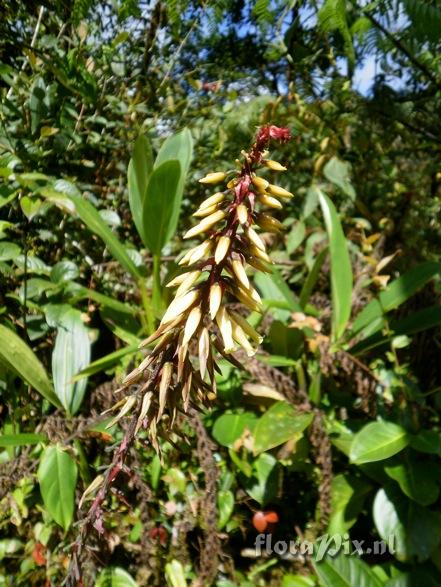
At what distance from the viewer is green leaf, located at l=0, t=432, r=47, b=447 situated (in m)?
1.31

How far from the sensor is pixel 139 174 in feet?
5.83

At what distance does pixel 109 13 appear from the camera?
242 cm

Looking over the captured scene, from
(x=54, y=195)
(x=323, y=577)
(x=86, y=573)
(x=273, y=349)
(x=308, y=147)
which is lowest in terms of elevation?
(x=323, y=577)

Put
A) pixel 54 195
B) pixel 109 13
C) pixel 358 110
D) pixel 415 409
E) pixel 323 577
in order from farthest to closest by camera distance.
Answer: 1. pixel 109 13
2. pixel 358 110
3. pixel 415 409
4. pixel 54 195
5. pixel 323 577

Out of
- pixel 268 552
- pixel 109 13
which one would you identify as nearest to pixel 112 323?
pixel 268 552

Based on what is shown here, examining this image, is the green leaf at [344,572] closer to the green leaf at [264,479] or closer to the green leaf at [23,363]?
the green leaf at [264,479]

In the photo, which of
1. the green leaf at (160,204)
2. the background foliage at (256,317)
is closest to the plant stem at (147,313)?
the background foliage at (256,317)

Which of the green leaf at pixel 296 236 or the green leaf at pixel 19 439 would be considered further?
the green leaf at pixel 296 236

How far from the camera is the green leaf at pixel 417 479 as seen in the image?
4.50 ft

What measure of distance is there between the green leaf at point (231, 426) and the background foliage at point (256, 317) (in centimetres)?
1

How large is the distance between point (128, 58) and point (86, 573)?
2.17 metres

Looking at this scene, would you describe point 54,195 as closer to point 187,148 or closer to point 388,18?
point 187,148

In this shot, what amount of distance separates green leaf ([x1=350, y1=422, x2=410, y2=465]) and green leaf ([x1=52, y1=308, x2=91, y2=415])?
0.83 meters

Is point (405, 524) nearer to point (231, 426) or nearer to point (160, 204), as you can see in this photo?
point (231, 426)
